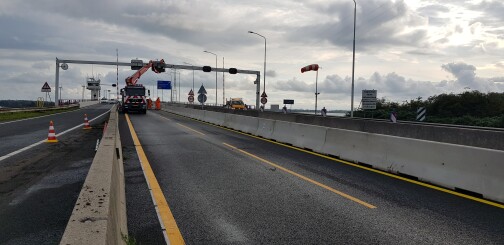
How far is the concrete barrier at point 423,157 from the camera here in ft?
25.3

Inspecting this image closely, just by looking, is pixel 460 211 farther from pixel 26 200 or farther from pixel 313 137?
pixel 313 137

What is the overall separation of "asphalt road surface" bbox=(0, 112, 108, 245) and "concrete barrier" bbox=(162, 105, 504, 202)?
279 inches

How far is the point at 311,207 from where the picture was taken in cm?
662

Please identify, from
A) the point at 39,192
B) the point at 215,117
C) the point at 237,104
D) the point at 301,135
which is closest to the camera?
the point at 39,192

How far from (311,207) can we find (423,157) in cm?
405

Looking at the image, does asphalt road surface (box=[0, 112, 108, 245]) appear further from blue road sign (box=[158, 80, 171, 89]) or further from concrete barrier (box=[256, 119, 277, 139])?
blue road sign (box=[158, 80, 171, 89])

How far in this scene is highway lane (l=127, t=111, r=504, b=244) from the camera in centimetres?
526

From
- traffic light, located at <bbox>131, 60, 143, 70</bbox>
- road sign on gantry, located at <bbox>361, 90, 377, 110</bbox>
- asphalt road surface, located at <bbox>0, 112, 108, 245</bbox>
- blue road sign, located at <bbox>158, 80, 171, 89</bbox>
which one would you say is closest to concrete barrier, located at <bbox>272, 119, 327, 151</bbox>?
asphalt road surface, located at <bbox>0, 112, 108, 245</bbox>

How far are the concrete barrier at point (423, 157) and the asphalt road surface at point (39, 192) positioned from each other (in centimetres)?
709

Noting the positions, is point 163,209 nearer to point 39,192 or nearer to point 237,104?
point 39,192

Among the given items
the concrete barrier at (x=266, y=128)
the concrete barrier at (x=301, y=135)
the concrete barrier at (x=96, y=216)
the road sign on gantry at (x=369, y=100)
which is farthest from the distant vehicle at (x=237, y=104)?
the concrete barrier at (x=96, y=216)

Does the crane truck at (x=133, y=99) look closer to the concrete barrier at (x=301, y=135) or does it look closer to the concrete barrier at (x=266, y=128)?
the concrete barrier at (x=266, y=128)

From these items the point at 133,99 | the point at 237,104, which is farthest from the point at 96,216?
the point at 237,104

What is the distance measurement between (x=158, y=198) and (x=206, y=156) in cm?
537
